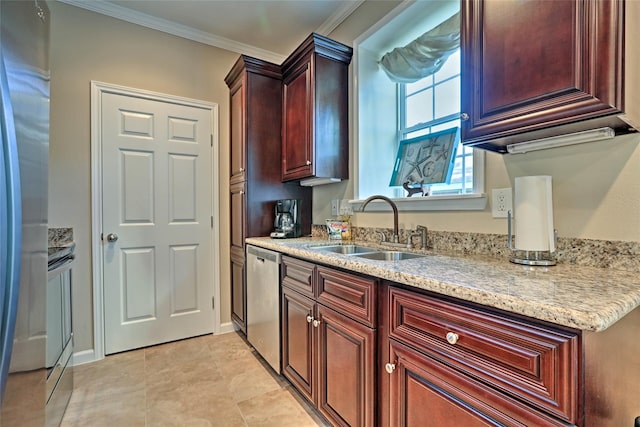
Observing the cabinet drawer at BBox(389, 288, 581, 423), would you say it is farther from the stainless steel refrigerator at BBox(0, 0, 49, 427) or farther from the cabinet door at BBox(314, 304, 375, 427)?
the stainless steel refrigerator at BBox(0, 0, 49, 427)

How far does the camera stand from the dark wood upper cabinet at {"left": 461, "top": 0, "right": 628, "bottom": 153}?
2.78 feet

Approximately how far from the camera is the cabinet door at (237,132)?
255cm

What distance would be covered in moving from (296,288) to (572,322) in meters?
1.27

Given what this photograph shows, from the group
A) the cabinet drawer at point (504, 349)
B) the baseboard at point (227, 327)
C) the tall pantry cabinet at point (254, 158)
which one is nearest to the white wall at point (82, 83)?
the tall pantry cabinet at point (254, 158)

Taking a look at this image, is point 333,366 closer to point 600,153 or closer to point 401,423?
point 401,423

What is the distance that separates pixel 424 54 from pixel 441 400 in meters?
1.83

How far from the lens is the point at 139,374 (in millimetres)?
2104

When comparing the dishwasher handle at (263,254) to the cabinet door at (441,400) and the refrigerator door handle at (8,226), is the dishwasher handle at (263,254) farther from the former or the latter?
the refrigerator door handle at (8,226)

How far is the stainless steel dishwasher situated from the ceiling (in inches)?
71.9

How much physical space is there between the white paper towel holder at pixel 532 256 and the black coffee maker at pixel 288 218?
1.60 m

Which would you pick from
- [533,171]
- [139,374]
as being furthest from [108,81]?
[533,171]

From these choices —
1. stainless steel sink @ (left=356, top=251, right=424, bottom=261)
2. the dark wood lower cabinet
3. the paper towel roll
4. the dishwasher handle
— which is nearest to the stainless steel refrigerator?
the dark wood lower cabinet

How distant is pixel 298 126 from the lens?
7.89ft

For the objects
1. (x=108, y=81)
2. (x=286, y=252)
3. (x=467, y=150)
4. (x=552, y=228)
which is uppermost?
(x=108, y=81)
